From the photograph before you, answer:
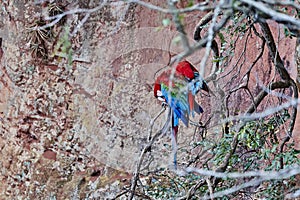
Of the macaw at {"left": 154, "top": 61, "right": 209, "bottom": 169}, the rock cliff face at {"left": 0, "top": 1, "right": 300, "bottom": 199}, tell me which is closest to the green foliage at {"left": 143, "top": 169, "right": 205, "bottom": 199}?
the macaw at {"left": 154, "top": 61, "right": 209, "bottom": 169}

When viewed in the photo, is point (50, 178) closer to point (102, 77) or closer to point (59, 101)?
point (59, 101)

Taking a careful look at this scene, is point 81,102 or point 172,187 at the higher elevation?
point 81,102

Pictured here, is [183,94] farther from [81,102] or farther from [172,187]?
[81,102]

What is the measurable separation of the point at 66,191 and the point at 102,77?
558 millimetres

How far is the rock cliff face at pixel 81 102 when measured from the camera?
2053 mm

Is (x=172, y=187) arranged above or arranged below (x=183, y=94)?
below

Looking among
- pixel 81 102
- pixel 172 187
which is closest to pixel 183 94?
pixel 172 187

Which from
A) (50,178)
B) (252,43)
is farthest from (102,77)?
(252,43)

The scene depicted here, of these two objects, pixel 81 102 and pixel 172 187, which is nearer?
pixel 172 187

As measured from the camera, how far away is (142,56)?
2064 millimetres

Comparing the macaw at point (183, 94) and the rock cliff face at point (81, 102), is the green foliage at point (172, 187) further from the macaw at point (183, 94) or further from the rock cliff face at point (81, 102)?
the rock cliff face at point (81, 102)

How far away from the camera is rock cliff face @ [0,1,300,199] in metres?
2.05

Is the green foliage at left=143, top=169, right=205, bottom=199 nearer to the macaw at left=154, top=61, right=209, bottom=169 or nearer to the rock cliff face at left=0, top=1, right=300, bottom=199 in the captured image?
the macaw at left=154, top=61, right=209, bottom=169

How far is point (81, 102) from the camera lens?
2074 millimetres
